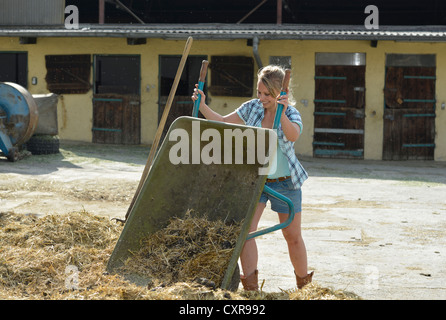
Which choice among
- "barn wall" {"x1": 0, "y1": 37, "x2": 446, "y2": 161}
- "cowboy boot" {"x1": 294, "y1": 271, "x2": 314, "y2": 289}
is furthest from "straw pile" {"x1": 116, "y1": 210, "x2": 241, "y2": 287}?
"barn wall" {"x1": 0, "y1": 37, "x2": 446, "y2": 161}

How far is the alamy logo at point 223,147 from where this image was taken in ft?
10.9

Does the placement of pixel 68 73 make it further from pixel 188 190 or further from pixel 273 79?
pixel 273 79

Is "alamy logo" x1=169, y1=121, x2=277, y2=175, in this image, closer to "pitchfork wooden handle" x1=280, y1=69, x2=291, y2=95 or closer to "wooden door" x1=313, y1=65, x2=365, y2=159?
"pitchfork wooden handle" x1=280, y1=69, x2=291, y2=95

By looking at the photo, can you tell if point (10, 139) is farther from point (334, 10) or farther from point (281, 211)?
point (334, 10)

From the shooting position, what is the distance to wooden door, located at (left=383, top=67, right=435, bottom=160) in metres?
13.2

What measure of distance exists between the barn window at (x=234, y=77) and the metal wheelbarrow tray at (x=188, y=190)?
9935 mm

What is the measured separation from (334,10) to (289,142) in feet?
45.1

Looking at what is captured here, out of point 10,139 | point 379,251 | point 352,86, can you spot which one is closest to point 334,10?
point 352,86

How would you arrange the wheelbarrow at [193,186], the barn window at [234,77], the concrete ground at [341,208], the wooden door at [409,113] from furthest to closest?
the barn window at [234,77] < the wooden door at [409,113] < the concrete ground at [341,208] < the wheelbarrow at [193,186]

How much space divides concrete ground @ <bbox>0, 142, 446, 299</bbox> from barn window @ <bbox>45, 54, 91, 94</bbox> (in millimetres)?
2178

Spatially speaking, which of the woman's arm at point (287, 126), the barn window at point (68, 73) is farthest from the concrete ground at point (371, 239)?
the barn window at point (68, 73)

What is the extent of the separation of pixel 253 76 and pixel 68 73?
429 cm

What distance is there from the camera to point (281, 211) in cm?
359

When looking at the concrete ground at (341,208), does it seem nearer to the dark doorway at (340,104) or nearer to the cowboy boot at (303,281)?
the cowboy boot at (303,281)
